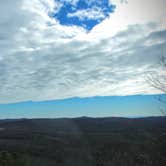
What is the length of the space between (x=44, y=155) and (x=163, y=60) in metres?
19.4

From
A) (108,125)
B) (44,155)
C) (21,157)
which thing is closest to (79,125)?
(108,125)

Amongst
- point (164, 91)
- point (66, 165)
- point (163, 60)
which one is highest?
point (163, 60)

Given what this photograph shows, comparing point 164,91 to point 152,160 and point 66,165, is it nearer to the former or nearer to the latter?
point 152,160

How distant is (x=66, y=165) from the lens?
23.4 metres

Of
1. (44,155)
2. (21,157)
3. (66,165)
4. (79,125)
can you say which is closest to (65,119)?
(79,125)

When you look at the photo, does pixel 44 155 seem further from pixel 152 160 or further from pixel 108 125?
pixel 108 125

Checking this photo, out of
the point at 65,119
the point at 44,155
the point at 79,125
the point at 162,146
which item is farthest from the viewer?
the point at 65,119

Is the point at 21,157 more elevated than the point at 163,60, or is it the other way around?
the point at 163,60

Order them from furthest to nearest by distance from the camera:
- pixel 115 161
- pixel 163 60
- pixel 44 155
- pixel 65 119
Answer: pixel 65 119 → pixel 44 155 → pixel 115 161 → pixel 163 60

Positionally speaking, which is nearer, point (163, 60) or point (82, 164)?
point (163, 60)

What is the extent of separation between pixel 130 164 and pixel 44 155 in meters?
11.6

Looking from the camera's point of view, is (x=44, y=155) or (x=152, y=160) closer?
(x=152, y=160)

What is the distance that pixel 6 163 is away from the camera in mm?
14609

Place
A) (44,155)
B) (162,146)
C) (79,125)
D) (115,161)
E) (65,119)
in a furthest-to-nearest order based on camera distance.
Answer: (65,119), (79,125), (44,155), (162,146), (115,161)
